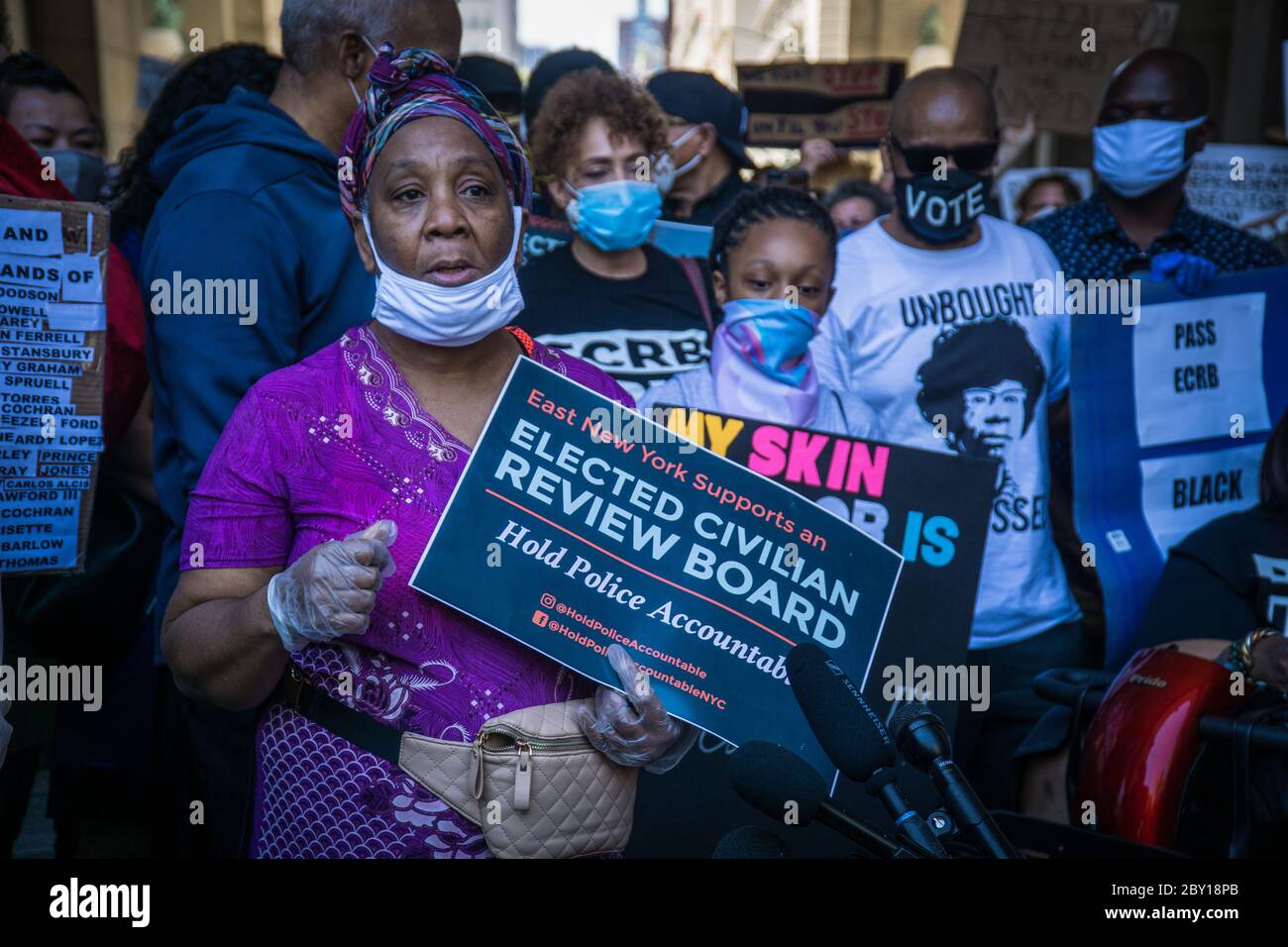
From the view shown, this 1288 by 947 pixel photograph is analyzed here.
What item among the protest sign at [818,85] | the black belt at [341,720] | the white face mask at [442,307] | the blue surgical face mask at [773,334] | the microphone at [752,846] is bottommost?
the microphone at [752,846]

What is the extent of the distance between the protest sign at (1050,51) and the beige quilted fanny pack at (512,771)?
6.14m

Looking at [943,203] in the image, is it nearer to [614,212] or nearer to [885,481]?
[614,212]

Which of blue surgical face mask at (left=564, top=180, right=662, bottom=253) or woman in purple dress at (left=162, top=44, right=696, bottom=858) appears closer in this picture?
woman in purple dress at (left=162, top=44, right=696, bottom=858)

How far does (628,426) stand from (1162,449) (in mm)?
2762

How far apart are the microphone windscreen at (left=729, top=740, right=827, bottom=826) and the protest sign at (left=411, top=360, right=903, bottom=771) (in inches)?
10.3

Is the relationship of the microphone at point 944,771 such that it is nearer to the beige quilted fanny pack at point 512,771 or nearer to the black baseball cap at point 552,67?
the beige quilted fanny pack at point 512,771

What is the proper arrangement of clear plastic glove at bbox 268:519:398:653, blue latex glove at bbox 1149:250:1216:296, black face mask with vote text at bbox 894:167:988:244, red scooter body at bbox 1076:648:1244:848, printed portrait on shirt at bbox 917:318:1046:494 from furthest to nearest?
blue latex glove at bbox 1149:250:1216:296, black face mask with vote text at bbox 894:167:988:244, printed portrait on shirt at bbox 917:318:1046:494, red scooter body at bbox 1076:648:1244:848, clear plastic glove at bbox 268:519:398:653

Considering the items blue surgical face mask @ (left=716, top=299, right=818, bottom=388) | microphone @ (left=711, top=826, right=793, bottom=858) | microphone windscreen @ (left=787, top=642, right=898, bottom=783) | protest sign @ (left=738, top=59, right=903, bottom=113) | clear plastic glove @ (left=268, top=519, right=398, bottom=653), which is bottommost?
microphone @ (left=711, top=826, right=793, bottom=858)

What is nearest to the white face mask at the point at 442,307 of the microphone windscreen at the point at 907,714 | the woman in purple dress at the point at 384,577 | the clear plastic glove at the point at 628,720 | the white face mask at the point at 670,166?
the woman in purple dress at the point at 384,577

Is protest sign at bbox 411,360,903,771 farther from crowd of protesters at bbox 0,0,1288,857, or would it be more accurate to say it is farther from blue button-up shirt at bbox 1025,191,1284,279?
blue button-up shirt at bbox 1025,191,1284,279

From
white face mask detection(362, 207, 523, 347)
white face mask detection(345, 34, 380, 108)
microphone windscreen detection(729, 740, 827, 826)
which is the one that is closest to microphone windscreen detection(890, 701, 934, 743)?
microphone windscreen detection(729, 740, 827, 826)

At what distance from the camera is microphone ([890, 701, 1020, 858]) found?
1.81 metres

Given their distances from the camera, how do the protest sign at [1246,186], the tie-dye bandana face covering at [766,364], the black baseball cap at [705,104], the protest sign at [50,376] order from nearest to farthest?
the protest sign at [50,376]
the tie-dye bandana face covering at [766,364]
the black baseball cap at [705,104]
the protest sign at [1246,186]

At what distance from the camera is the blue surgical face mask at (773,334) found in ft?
11.8
